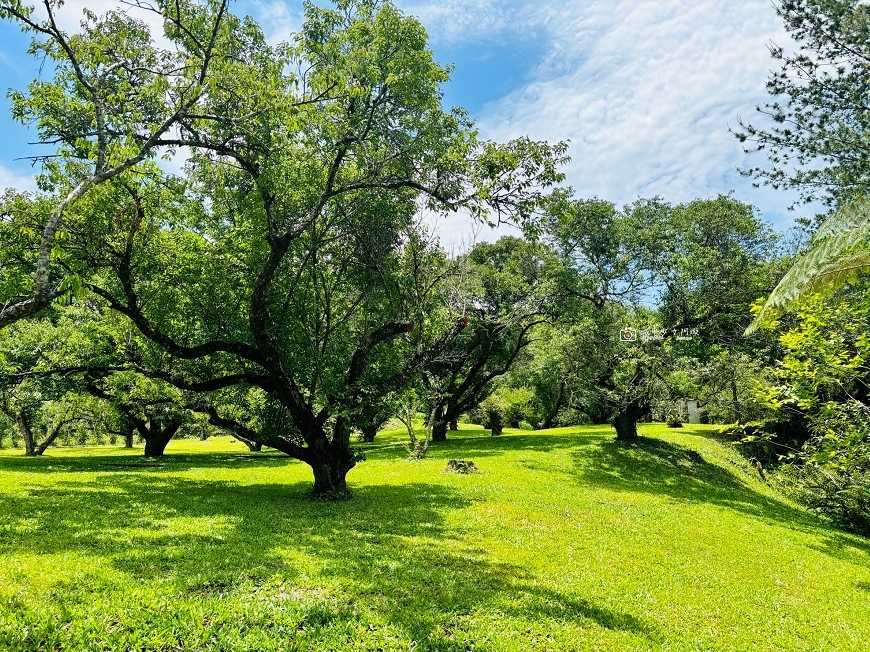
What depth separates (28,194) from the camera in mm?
16297

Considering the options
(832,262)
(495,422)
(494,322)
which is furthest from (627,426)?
(832,262)

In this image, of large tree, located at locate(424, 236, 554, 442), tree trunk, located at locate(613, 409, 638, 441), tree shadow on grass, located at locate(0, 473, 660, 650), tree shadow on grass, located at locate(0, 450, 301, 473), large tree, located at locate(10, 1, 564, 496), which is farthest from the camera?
large tree, located at locate(424, 236, 554, 442)

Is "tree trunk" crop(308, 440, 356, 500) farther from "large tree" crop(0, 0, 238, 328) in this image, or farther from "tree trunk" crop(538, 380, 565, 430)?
"tree trunk" crop(538, 380, 565, 430)

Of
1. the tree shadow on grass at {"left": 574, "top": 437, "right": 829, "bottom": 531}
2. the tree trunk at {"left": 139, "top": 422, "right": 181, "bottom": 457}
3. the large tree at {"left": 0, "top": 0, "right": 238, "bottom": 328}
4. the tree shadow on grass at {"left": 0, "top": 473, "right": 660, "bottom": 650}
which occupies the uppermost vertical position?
the large tree at {"left": 0, "top": 0, "right": 238, "bottom": 328}

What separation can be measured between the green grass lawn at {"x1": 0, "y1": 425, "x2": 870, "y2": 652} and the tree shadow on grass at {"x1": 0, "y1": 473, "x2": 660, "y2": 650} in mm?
46

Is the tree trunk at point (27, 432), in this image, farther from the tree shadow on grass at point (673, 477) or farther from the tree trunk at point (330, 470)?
the tree shadow on grass at point (673, 477)

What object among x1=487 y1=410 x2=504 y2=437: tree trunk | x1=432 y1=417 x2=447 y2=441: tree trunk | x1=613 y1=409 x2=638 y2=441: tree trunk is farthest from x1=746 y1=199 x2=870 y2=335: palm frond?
x1=487 y1=410 x2=504 y2=437: tree trunk

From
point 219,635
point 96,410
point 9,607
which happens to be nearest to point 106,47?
point 9,607

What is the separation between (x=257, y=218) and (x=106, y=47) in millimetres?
5120

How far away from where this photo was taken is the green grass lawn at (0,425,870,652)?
6.12 metres

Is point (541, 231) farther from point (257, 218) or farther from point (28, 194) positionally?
point (28, 194)

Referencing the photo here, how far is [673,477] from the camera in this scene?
2284 centimetres

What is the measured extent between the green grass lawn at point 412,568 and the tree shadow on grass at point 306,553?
5 cm

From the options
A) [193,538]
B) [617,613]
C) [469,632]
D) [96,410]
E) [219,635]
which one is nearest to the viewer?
[219,635]
